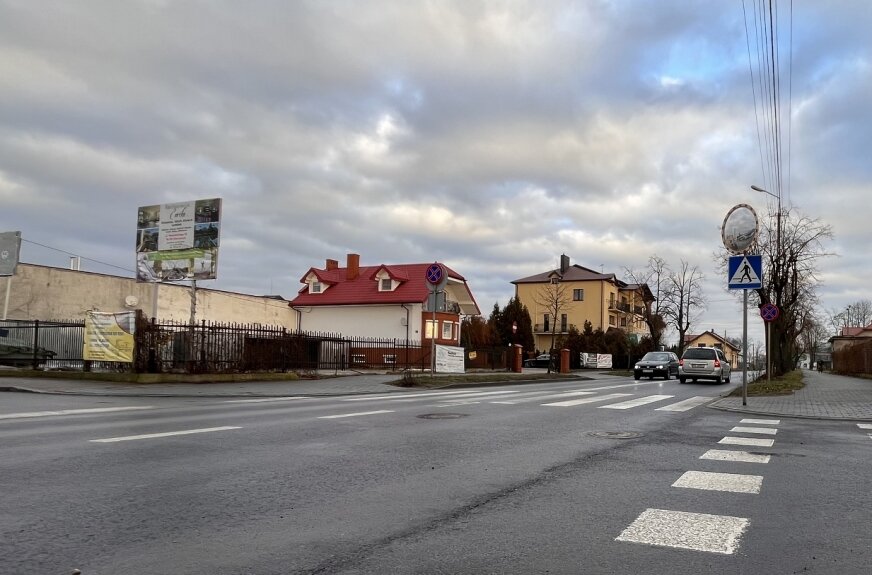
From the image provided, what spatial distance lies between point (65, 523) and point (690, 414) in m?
11.5

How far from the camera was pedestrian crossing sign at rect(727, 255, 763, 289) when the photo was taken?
1446 cm

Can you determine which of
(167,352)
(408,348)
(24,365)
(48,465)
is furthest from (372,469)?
(408,348)

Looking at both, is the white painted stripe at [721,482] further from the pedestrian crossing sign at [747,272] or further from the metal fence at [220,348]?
the metal fence at [220,348]

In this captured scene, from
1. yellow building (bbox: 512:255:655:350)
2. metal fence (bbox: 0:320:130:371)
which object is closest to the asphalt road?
metal fence (bbox: 0:320:130:371)

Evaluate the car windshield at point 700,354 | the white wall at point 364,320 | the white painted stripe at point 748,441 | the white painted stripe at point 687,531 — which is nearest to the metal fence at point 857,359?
the car windshield at point 700,354

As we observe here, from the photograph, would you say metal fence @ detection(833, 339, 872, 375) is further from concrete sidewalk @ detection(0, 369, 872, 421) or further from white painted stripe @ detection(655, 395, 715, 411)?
white painted stripe @ detection(655, 395, 715, 411)

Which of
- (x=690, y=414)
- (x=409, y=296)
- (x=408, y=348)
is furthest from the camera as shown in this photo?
(x=409, y=296)

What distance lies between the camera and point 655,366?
3522cm

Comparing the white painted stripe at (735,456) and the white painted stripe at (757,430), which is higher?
the white painted stripe at (735,456)

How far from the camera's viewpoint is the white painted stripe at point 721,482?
5799mm

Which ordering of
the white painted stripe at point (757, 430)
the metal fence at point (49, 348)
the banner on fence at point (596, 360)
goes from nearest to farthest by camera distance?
the white painted stripe at point (757, 430) < the metal fence at point (49, 348) < the banner on fence at point (596, 360)

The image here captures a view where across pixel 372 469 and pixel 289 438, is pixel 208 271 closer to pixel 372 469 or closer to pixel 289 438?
pixel 289 438

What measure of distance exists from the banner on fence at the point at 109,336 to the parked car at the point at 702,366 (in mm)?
23132

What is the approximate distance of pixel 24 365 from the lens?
83.0ft
